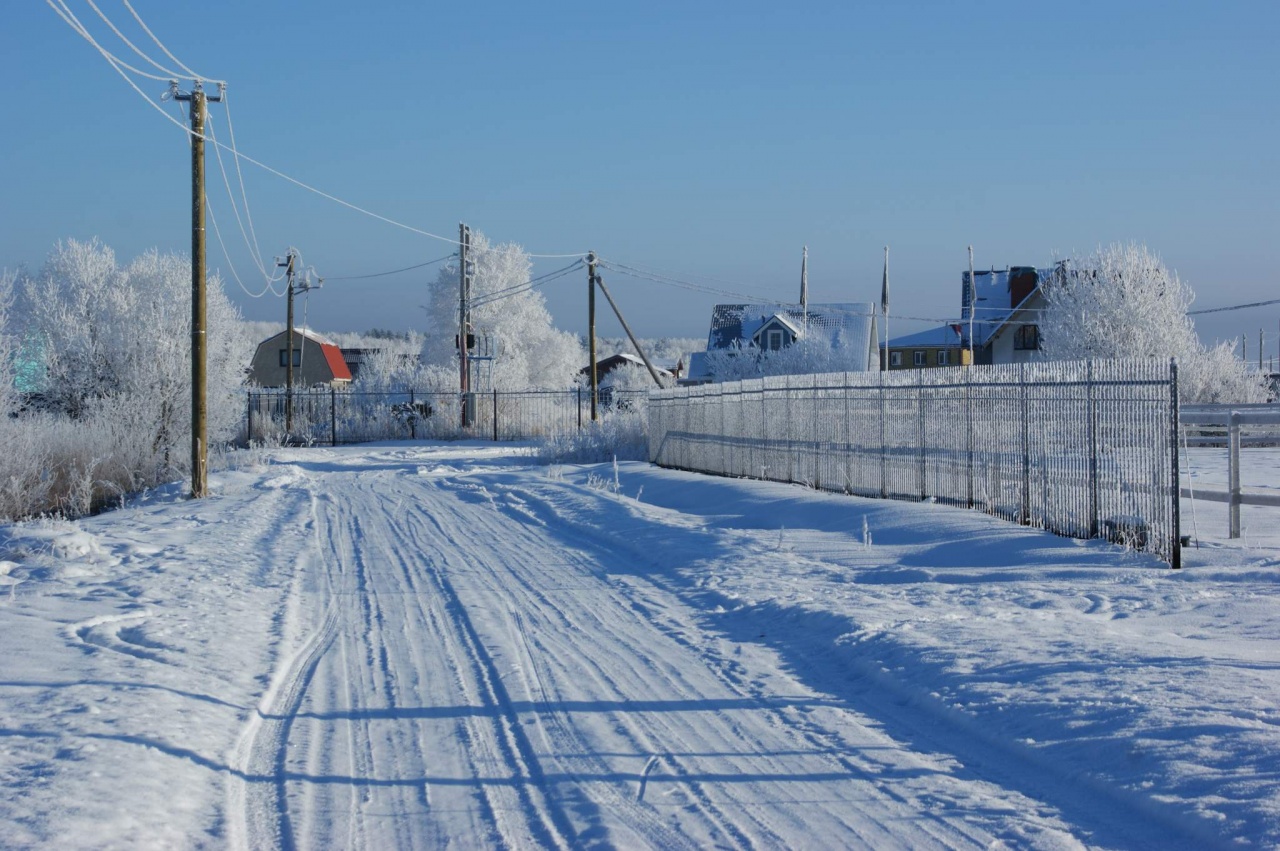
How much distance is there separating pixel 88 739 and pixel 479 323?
210 feet

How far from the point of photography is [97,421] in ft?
76.7

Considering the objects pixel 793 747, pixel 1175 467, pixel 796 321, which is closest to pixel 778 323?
pixel 796 321

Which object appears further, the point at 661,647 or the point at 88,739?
the point at 661,647

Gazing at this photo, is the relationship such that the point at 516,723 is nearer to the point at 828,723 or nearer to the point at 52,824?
the point at 828,723

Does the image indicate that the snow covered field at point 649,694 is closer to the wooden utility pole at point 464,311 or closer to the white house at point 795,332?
the wooden utility pole at point 464,311

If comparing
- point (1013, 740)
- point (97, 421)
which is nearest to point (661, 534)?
point (1013, 740)

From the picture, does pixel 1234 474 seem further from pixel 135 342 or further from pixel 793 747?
pixel 135 342

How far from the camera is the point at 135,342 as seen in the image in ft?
98.6

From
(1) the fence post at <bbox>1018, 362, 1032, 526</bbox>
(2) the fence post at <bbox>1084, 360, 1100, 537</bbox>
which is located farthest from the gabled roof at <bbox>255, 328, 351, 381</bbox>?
(2) the fence post at <bbox>1084, 360, 1100, 537</bbox>

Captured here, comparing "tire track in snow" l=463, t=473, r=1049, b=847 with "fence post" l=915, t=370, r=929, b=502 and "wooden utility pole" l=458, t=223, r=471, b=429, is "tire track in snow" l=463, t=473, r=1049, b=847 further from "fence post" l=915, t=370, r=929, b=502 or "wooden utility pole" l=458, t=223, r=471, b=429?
"wooden utility pole" l=458, t=223, r=471, b=429

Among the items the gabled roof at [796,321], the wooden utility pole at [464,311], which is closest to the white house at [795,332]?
the gabled roof at [796,321]

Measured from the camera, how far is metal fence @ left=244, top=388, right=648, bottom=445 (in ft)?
146

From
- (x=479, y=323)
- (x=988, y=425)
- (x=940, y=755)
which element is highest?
(x=479, y=323)

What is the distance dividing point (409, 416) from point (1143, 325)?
3008cm
